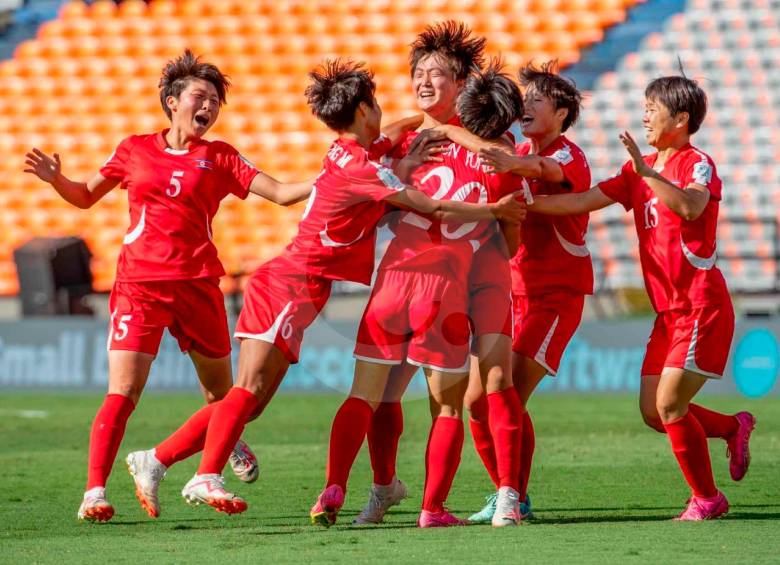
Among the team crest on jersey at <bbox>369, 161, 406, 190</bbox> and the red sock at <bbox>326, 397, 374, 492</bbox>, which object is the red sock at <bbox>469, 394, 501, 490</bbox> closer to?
the red sock at <bbox>326, 397, 374, 492</bbox>

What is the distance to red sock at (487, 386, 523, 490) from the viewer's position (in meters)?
5.28

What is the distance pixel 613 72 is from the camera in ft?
61.5

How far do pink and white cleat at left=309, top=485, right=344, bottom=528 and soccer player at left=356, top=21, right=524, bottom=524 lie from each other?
0.31 metres

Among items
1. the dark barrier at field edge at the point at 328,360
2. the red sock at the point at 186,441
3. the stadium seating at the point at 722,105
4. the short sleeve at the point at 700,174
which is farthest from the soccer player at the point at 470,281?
the stadium seating at the point at 722,105

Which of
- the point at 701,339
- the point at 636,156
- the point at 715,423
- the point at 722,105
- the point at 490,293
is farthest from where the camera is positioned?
the point at 722,105

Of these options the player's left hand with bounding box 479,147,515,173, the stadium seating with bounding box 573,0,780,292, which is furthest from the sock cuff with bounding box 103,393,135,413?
the stadium seating with bounding box 573,0,780,292

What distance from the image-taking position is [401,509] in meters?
5.93

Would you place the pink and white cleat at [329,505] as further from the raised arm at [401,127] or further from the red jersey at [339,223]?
the raised arm at [401,127]

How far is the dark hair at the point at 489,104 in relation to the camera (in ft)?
17.1

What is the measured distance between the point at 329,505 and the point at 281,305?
0.80 m

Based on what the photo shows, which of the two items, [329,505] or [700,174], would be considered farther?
[700,174]

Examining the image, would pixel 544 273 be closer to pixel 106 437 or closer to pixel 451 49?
pixel 451 49

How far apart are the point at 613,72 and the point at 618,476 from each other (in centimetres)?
1249

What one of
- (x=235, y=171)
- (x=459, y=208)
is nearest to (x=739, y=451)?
(x=459, y=208)
